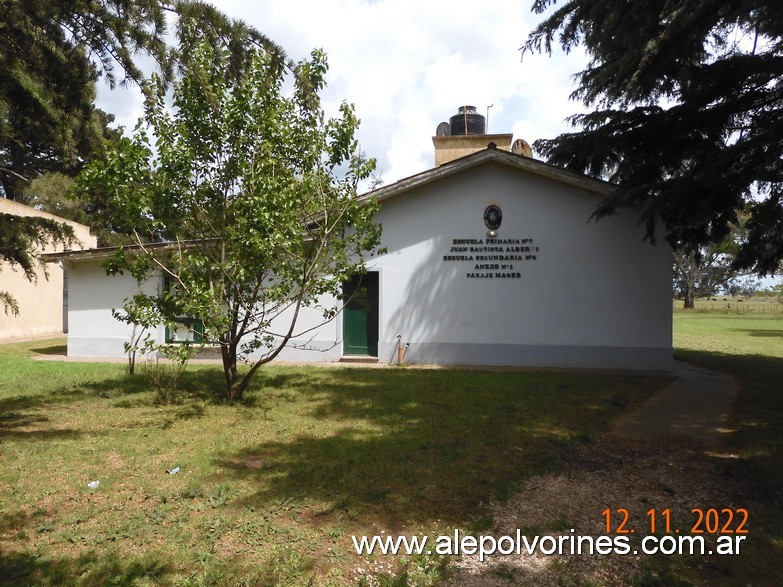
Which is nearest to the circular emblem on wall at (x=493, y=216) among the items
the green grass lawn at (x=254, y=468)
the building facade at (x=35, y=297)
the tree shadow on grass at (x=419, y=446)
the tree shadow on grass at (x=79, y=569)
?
the tree shadow on grass at (x=419, y=446)

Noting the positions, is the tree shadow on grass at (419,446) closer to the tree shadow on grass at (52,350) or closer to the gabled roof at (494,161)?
the gabled roof at (494,161)

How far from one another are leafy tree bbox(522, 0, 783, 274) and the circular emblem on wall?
233 centimetres

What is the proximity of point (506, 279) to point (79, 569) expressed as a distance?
10258mm

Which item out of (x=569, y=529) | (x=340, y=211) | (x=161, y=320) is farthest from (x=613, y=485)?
(x=161, y=320)

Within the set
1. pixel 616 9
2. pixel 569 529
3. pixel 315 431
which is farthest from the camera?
pixel 616 9

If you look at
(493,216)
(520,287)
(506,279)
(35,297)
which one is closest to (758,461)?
(520,287)

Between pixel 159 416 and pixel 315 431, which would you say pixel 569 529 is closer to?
pixel 315 431

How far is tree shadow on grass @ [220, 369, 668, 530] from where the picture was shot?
4.38 metres

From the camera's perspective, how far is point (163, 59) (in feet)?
16.9

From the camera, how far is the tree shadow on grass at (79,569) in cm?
311

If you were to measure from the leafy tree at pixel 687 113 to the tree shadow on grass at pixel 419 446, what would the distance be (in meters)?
3.65

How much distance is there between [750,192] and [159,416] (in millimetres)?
10312

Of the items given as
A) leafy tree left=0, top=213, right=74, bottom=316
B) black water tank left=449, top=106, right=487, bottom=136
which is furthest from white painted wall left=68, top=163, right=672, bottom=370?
black water tank left=449, top=106, right=487, bottom=136

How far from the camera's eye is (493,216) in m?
12.1
